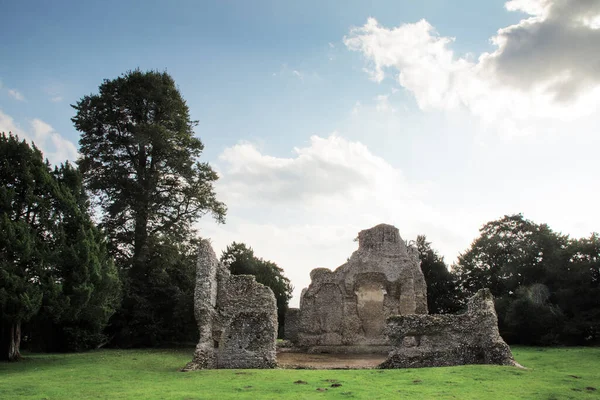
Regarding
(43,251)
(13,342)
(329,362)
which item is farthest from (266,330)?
(13,342)

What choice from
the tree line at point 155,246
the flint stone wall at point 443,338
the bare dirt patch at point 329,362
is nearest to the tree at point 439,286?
the tree line at point 155,246

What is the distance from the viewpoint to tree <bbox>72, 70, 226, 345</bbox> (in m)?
29.5

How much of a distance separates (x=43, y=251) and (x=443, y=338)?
15444 millimetres

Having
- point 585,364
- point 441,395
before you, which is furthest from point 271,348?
point 585,364

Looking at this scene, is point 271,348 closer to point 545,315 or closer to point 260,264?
point 545,315

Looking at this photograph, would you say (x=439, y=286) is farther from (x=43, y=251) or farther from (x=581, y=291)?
(x=43, y=251)

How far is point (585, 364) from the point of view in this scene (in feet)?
58.8

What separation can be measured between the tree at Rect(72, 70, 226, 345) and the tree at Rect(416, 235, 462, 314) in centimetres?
1786

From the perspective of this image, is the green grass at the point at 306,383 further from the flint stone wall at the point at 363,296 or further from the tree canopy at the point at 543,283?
the tree canopy at the point at 543,283

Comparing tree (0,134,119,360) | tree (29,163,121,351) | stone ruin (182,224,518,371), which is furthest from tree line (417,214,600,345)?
tree (0,134,119,360)

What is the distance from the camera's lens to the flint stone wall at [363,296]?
28797 mm

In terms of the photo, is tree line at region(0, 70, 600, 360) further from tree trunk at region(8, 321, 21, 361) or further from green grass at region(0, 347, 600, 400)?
green grass at region(0, 347, 600, 400)

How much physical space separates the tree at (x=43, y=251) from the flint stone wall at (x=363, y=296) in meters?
11.2

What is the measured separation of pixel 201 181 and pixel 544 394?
23925 millimetres
